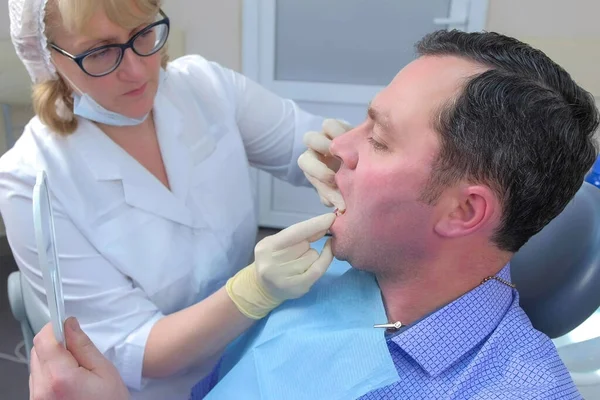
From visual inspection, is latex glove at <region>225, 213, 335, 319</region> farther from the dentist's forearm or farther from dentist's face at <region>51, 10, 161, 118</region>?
dentist's face at <region>51, 10, 161, 118</region>

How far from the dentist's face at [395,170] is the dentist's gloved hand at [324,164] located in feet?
0.12

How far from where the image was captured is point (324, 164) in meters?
1.12

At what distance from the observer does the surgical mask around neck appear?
3.60 ft

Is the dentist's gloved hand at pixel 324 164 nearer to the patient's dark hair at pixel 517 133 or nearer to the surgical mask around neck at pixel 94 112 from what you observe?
the patient's dark hair at pixel 517 133

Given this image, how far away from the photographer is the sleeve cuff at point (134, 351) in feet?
3.45

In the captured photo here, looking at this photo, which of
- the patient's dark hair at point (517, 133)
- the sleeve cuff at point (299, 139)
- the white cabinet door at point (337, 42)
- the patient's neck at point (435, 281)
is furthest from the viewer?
the white cabinet door at point (337, 42)

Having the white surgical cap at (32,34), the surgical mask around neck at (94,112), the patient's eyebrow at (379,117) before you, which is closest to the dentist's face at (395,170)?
the patient's eyebrow at (379,117)

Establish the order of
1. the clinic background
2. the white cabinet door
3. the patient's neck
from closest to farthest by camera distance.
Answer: the patient's neck, the clinic background, the white cabinet door

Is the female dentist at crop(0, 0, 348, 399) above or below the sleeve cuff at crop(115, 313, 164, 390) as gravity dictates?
above

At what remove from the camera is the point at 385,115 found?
3.00ft

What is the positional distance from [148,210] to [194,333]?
27 cm

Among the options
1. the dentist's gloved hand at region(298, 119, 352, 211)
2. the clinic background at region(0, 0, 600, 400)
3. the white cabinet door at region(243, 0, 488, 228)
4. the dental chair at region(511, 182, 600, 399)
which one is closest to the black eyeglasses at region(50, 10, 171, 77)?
the dentist's gloved hand at region(298, 119, 352, 211)

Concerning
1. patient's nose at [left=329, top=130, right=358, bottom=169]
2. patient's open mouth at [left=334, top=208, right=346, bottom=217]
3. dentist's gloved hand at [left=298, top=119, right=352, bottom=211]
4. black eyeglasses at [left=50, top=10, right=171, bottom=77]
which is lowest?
patient's open mouth at [left=334, top=208, right=346, bottom=217]

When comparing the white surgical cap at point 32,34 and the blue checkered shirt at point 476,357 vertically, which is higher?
the white surgical cap at point 32,34
